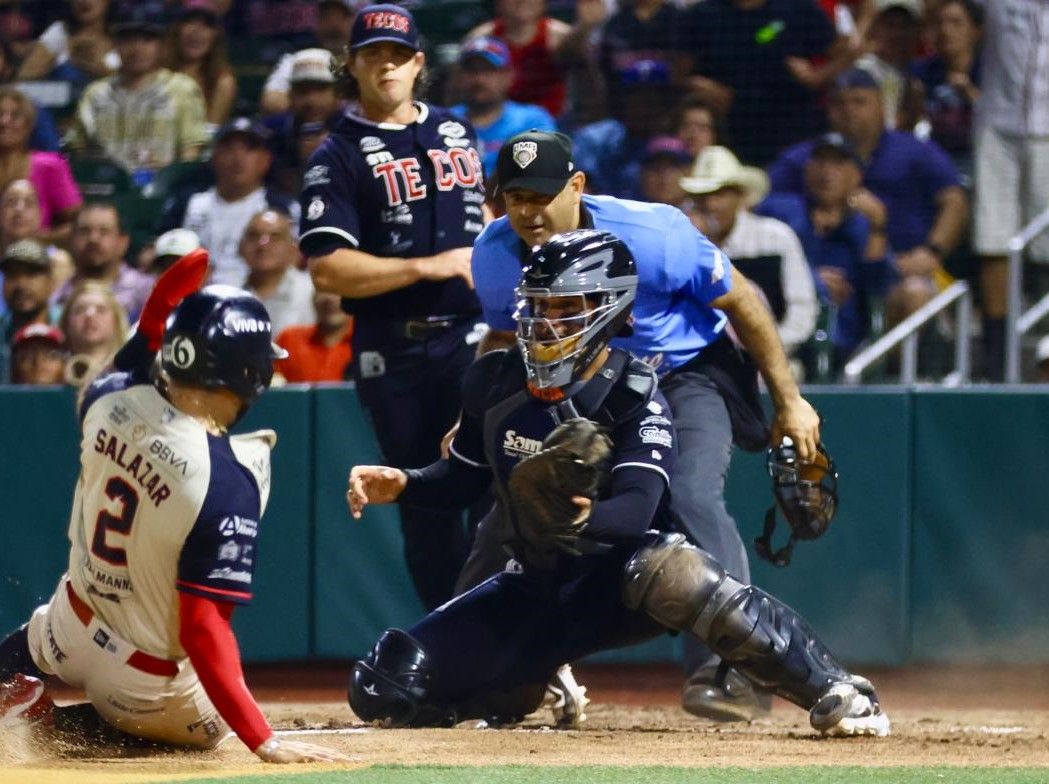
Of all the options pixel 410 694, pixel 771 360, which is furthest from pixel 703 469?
pixel 410 694

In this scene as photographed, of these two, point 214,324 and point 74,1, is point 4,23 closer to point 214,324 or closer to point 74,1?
point 74,1

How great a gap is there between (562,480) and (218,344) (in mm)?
954

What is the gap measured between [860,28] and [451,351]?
5134mm

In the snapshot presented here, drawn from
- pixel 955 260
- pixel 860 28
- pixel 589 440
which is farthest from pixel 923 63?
pixel 589 440

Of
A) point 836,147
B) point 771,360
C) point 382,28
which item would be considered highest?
point 382,28

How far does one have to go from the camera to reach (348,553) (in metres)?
7.69

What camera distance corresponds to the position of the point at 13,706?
445 centimetres

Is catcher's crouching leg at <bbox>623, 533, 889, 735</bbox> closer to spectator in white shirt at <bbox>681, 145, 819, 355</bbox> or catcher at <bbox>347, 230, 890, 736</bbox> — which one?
catcher at <bbox>347, 230, 890, 736</bbox>

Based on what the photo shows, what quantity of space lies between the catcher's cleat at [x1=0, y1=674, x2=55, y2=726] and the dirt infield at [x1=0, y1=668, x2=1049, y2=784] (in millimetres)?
44

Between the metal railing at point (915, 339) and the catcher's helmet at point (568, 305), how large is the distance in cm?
381

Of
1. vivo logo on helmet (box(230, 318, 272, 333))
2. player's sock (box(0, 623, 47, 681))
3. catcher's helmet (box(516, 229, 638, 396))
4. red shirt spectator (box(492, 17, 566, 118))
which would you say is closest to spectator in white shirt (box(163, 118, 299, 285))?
red shirt spectator (box(492, 17, 566, 118))

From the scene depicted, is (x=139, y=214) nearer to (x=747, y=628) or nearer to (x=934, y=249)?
(x=934, y=249)

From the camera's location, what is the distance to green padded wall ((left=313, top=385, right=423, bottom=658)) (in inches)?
300

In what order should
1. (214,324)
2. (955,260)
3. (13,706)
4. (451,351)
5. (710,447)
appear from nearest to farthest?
(214,324) → (13,706) → (710,447) → (451,351) → (955,260)
